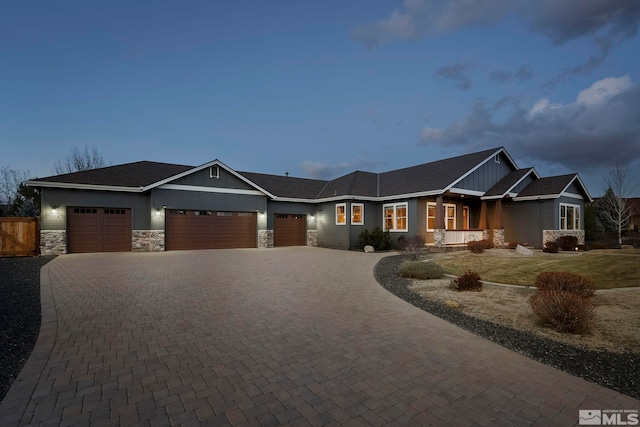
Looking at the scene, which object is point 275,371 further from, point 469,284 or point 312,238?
point 312,238

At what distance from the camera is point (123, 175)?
19.2 metres

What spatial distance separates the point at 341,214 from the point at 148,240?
42.1ft

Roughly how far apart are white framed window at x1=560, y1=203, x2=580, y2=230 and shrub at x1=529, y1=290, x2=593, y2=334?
18.2 m

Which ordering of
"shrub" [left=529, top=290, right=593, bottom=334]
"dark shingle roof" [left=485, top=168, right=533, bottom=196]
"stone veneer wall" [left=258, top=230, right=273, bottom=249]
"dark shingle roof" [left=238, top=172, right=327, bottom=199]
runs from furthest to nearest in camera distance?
"dark shingle roof" [left=238, top=172, right=327, bottom=199] → "stone veneer wall" [left=258, top=230, right=273, bottom=249] → "dark shingle roof" [left=485, top=168, right=533, bottom=196] → "shrub" [left=529, top=290, right=593, bottom=334]

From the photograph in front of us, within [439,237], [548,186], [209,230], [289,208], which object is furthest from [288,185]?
[548,186]

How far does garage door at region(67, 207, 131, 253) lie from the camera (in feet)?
55.5

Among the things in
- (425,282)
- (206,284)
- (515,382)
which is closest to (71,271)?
(206,284)

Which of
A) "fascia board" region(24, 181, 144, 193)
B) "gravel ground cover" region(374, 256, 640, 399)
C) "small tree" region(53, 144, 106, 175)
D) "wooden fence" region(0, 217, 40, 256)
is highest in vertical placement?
"small tree" region(53, 144, 106, 175)

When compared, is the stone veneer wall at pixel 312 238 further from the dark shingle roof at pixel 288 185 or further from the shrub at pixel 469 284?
the shrub at pixel 469 284

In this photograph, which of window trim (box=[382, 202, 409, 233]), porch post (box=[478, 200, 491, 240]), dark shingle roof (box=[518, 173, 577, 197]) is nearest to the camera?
dark shingle roof (box=[518, 173, 577, 197])

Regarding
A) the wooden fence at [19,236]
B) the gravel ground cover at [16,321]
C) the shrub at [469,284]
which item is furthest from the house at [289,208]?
the shrub at [469,284]

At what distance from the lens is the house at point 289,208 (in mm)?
17250

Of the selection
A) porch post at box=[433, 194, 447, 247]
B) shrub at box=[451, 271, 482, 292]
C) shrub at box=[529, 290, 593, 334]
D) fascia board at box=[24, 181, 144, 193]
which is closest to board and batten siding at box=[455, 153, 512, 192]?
porch post at box=[433, 194, 447, 247]

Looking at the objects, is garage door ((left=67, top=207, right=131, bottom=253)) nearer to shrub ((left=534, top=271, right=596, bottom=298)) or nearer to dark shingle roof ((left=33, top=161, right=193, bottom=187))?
dark shingle roof ((left=33, top=161, right=193, bottom=187))
